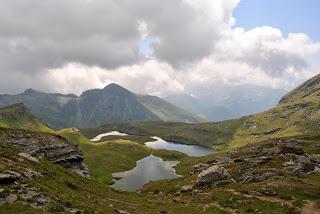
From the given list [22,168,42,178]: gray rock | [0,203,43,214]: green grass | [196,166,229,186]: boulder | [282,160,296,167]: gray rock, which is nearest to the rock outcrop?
[22,168,42,178]: gray rock

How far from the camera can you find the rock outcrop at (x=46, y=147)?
85.5 meters

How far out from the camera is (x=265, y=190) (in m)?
55.7

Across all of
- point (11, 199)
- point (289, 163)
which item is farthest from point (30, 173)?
point (289, 163)

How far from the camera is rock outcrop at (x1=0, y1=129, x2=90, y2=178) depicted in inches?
3366

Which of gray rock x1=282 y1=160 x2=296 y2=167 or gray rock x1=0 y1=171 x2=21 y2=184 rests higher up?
gray rock x1=282 y1=160 x2=296 y2=167

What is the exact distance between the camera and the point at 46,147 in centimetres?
10025

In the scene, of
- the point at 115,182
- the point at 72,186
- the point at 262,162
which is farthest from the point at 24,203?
the point at 115,182

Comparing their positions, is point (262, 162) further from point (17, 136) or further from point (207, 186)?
point (17, 136)

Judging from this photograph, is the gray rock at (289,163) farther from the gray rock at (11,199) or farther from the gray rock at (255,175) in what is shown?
the gray rock at (11,199)

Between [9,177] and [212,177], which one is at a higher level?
[9,177]

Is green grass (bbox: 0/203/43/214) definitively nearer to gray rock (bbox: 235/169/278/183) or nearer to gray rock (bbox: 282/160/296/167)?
gray rock (bbox: 235/169/278/183)

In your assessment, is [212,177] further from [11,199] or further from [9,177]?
[11,199]

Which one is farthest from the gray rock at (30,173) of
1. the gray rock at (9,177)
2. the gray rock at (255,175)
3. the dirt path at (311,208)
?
the gray rock at (255,175)

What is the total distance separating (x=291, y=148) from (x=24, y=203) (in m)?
73.0
